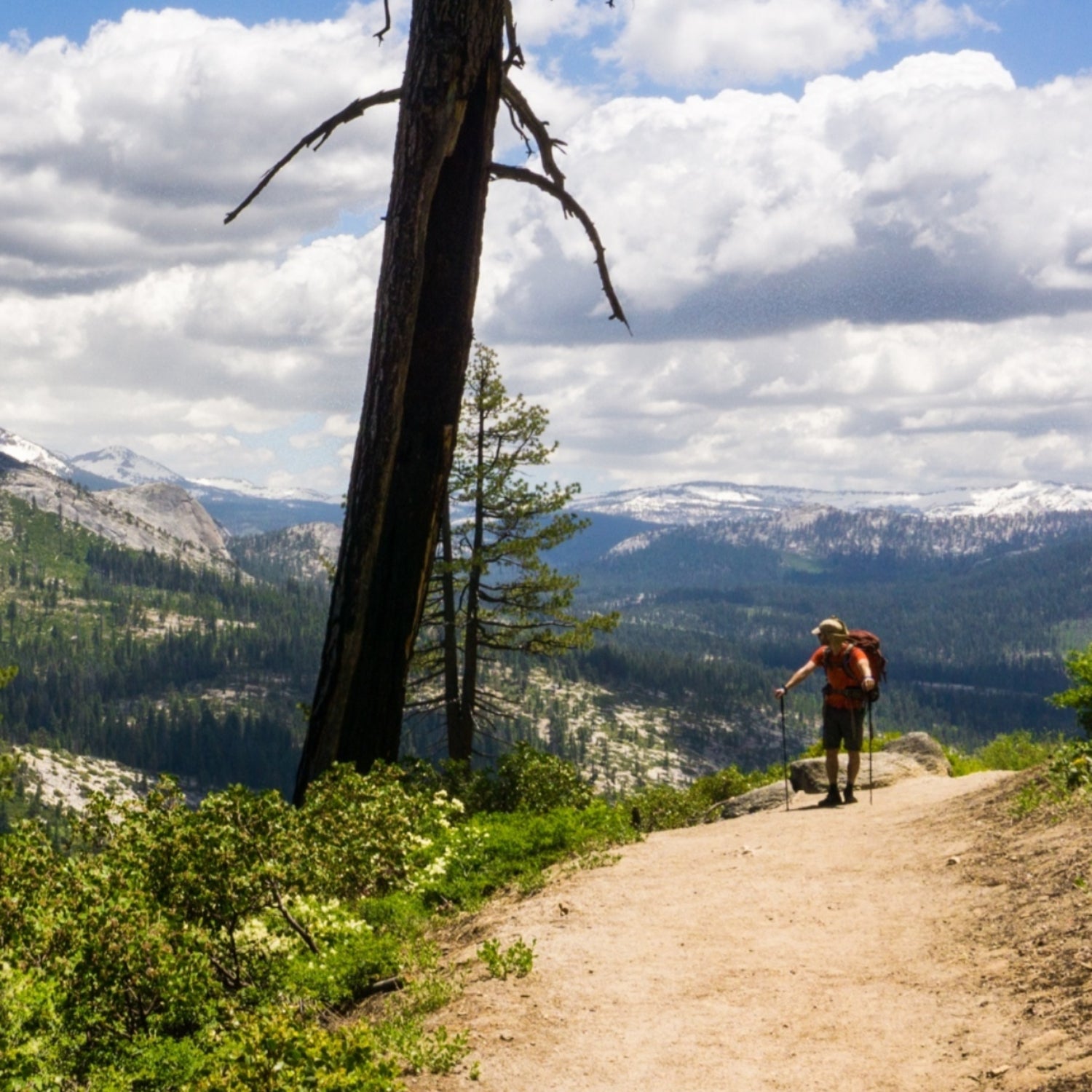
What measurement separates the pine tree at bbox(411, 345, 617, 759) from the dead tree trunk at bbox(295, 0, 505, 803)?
47.7 feet

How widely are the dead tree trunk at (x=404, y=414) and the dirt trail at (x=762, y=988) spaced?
222 centimetres

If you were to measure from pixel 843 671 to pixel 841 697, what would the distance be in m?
0.37

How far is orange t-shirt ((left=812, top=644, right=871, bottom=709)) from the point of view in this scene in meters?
14.6

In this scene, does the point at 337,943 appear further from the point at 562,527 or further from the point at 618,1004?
the point at 562,527

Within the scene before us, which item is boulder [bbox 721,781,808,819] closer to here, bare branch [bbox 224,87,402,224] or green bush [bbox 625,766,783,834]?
green bush [bbox 625,766,783,834]

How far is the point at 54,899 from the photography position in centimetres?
469

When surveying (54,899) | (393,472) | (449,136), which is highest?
(449,136)

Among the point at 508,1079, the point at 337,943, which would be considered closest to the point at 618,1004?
the point at 508,1079

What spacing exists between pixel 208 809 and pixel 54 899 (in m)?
1.16

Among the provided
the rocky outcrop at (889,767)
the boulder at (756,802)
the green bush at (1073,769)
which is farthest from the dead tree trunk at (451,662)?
the green bush at (1073,769)

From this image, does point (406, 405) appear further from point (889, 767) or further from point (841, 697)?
point (889, 767)

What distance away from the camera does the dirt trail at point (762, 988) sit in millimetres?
4898

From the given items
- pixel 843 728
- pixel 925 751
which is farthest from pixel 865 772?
pixel 843 728

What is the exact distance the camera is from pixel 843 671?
14.9 m
